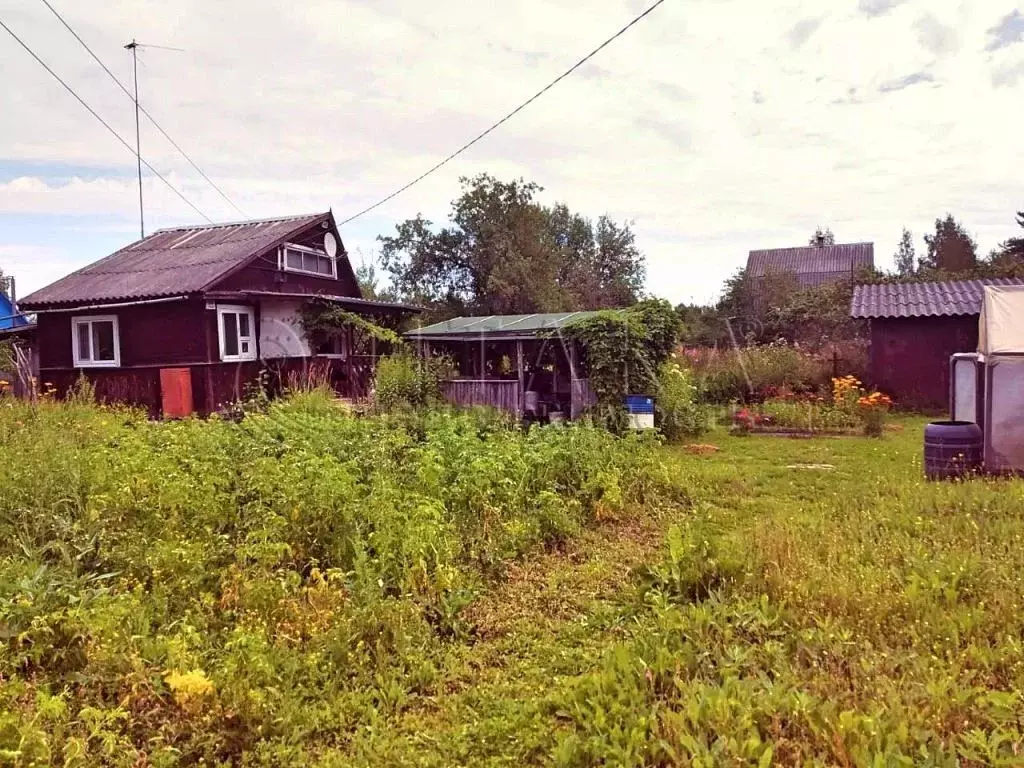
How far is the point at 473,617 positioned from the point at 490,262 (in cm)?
2615

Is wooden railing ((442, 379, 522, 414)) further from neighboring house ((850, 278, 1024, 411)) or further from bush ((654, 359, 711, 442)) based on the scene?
neighboring house ((850, 278, 1024, 411))

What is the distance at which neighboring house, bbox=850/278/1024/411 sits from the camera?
14.6 meters

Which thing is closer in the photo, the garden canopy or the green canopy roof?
the garden canopy

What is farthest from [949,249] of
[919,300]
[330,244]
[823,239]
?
[330,244]

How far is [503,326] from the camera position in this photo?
42.8 feet

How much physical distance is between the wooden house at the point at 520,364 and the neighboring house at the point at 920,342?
7023 millimetres

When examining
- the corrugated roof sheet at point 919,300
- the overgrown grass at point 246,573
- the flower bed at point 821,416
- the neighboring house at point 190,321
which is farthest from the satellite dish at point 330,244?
the corrugated roof sheet at point 919,300

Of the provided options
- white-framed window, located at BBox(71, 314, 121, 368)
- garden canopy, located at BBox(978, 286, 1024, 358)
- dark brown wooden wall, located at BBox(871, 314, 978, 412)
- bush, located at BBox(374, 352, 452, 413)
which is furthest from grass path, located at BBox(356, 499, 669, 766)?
white-framed window, located at BBox(71, 314, 121, 368)

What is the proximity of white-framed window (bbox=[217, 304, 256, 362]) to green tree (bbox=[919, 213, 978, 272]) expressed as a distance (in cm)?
3500

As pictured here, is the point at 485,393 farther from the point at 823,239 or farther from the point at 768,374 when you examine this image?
the point at 823,239

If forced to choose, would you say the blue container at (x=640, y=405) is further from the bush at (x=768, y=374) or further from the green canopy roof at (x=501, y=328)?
the bush at (x=768, y=374)

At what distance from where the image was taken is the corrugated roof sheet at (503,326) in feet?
40.6

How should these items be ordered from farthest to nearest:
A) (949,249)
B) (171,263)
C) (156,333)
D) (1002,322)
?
(949,249) < (171,263) < (156,333) < (1002,322)

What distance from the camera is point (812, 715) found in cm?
281
